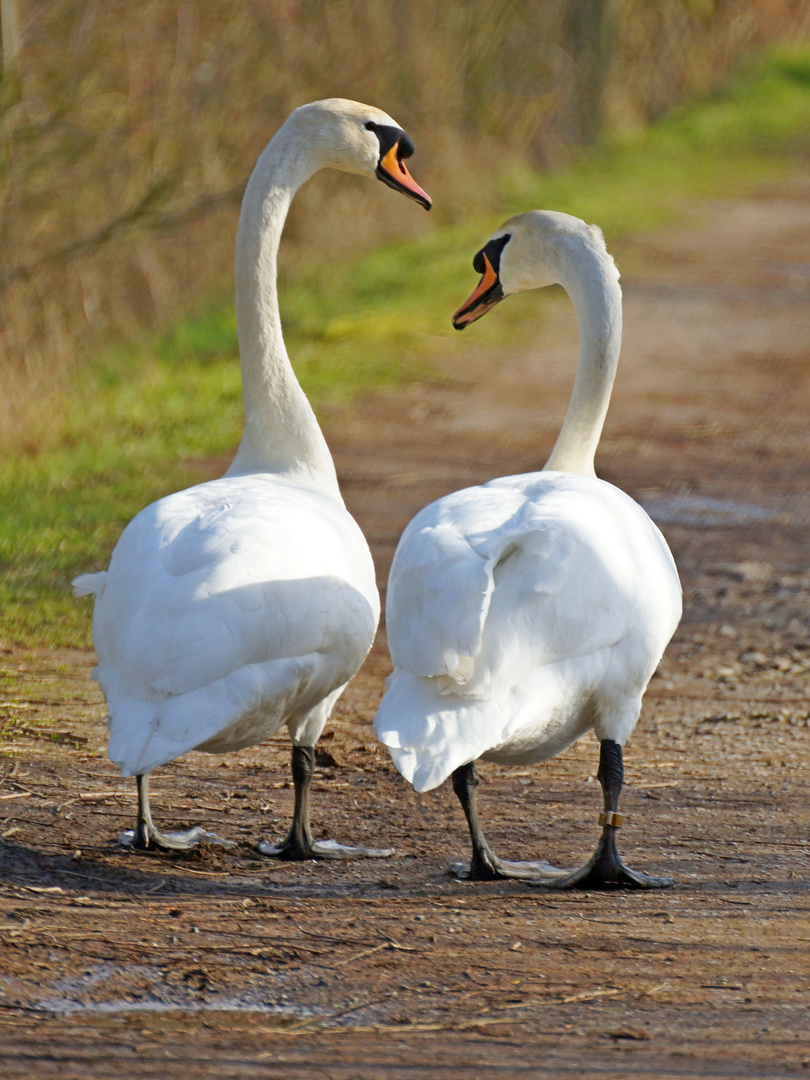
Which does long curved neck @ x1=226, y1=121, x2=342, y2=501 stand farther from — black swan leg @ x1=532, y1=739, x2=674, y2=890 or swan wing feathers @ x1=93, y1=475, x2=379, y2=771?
black swan leg @ x1=532, y1=739, x2=674, y2=890

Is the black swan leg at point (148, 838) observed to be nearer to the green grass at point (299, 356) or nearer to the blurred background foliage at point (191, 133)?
the green grass at point (299, 356)

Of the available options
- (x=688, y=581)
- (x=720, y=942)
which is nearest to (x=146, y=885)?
(x=720, y=942)

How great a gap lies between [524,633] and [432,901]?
65 cm

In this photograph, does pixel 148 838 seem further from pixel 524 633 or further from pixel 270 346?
pixel 270 346

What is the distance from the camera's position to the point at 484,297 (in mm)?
4945

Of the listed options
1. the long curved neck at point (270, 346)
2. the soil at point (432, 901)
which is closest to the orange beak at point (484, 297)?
the long curved neck at point (270, 346)

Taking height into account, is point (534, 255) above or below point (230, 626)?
above

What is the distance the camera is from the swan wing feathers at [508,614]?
3.24m

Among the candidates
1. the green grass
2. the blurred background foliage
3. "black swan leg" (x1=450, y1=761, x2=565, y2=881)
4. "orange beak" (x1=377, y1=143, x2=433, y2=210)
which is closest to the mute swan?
"black swan leg" (x1=450, y1=761, x2=565, y2=881)

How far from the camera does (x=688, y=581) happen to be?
6305 millimetres

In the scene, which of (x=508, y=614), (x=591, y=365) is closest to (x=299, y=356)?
(x=591, y=365)

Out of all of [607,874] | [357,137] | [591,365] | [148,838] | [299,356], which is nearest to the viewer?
[607,874]

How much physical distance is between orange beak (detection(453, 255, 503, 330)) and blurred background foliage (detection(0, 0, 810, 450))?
3718mm

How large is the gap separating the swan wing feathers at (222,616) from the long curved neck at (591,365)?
93 centimetres
